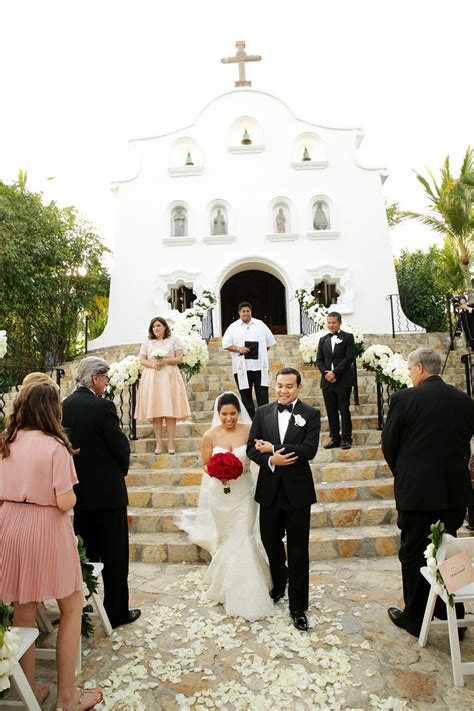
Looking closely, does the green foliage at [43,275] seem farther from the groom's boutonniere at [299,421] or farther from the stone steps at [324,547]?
the groom's boutonniere at [299,421]

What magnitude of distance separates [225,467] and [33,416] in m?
1.71

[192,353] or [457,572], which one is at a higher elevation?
[192,353]

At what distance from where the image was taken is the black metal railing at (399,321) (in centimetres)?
1638

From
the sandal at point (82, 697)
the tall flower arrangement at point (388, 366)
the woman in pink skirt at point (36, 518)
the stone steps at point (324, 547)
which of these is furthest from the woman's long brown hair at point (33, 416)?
the tall flower arrangement at point (388, 366)

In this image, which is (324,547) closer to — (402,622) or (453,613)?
(402,622)

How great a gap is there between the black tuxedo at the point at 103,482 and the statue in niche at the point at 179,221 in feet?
46.8

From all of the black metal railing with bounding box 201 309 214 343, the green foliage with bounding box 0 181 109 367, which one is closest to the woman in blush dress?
the green foliage with bounding box 0 181 109 367

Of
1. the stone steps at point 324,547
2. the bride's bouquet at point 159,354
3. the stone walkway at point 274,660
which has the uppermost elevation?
the bride's bouquet at point 159,354

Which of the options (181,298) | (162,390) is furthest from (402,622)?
(181,298)

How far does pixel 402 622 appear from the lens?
3904mm

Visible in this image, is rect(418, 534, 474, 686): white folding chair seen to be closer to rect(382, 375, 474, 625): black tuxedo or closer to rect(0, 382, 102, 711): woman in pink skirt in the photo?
rect(382, 375, 474, 625): black tuxedo

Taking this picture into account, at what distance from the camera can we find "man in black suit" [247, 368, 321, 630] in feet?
13.2

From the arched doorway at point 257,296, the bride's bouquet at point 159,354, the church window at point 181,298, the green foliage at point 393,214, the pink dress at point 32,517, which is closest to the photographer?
the pink dress at point 32,517

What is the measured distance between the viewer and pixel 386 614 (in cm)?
414
